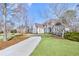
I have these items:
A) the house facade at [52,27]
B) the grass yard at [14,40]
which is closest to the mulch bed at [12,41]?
the grass yard at [14,40]

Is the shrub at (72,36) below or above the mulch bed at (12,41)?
above

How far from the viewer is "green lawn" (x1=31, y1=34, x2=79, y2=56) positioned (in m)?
1.55

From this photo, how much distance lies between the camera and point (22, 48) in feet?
5.14

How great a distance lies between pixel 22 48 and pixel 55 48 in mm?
261

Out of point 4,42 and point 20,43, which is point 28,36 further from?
point 4,42

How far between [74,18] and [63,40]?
0.65 ft

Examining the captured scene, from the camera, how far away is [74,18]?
5.21 feet

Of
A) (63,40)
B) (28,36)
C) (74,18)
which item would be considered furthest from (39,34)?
(74,18)

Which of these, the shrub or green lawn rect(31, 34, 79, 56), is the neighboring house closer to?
green lawn rect(31, 34, 79, 56)

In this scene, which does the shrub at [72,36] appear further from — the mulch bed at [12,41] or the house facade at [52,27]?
the mulch bed at [12,41]

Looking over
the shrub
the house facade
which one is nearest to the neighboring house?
the house facade

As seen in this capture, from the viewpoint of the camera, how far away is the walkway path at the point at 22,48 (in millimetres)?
1549

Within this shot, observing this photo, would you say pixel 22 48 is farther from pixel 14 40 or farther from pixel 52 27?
pixel 52 27

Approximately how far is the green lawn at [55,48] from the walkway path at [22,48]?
0.04 metres
